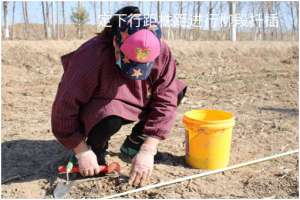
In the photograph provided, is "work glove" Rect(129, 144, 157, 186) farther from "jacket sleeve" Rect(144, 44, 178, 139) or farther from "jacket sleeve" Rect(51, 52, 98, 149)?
"jacket sleeve" Rect(51, 52, 98, 149)

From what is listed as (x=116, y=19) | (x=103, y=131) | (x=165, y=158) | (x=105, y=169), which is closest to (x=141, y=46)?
(x=116, y=19)

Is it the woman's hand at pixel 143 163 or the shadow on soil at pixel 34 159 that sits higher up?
the woman's hand at pixel 143 163

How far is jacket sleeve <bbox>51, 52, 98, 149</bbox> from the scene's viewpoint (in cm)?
184

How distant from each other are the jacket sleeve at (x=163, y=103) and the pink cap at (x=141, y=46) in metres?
0.30

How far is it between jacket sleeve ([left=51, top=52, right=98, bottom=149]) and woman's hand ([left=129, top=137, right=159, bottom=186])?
281mm

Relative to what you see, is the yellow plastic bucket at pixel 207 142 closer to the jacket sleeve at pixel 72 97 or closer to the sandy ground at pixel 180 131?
the sandy ground at pixel 180 131

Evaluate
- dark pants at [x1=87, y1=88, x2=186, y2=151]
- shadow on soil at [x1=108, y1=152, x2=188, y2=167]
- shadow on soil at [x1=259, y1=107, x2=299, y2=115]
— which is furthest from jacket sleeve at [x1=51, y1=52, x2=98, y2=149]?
shadow on soil at [x1=259, y1=107, x2=299, y2=115]

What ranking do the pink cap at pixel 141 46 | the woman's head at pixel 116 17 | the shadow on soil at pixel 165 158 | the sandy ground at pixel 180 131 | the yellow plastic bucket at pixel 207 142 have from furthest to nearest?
1. the shadow on soil at pixel 165 158
2. the yellow plastic bucket at pixel 207 142
3. the sandy ground at pixel 180 131
4. the woman's head at pixel 116 17
5. the pink cap at pixel 141 46

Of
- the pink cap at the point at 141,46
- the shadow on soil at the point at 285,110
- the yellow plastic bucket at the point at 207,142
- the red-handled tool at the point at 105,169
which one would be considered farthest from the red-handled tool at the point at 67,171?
the shadow on soil at the point at 285,110

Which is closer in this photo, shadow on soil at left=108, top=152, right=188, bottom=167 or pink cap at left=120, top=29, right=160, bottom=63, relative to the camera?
pink cap at left=120, top=29, right=160, bottom=63

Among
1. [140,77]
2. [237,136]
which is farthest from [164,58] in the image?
[237,136]

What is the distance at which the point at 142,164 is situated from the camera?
1.91 m

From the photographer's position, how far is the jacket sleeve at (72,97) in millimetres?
1845

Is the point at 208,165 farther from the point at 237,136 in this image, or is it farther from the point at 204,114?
the point at 237,136
